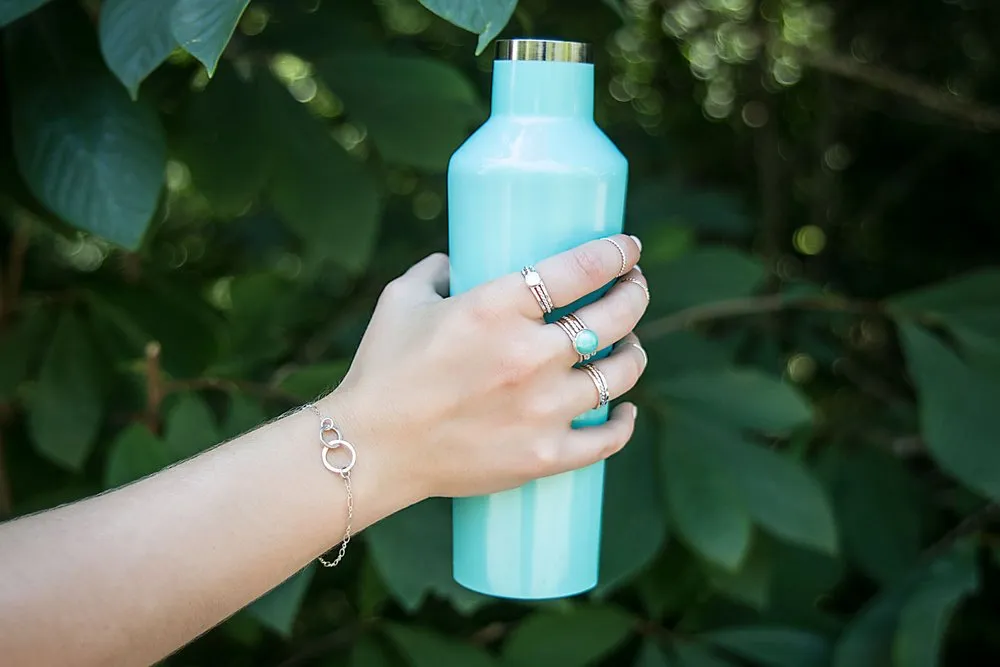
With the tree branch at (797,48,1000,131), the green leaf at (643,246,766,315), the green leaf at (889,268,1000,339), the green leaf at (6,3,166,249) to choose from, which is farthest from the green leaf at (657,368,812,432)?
the tree branch at (797,48,1000,131)

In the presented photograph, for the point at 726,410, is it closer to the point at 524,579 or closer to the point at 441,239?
the point at 524,579

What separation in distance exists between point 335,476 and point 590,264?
8.1 inches

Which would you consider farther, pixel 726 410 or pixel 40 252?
pixel 40 252

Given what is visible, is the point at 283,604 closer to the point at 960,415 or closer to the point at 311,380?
the point at 311,380

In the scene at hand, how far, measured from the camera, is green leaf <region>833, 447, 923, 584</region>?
1272mm

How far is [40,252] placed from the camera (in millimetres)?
1302

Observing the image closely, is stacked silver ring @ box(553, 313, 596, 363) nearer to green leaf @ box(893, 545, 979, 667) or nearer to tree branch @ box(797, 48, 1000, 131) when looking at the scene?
green leaf @ box(893, 545, 979, 667)

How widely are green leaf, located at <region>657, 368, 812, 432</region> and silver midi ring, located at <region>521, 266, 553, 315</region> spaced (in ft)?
1.45

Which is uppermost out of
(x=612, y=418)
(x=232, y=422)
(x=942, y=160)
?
(x=612, y=418)

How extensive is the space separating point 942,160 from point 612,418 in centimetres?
146

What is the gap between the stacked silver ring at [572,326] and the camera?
0.61m

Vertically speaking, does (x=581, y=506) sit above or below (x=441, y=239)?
above

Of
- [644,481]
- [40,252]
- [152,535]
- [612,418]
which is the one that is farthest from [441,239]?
[152,535]

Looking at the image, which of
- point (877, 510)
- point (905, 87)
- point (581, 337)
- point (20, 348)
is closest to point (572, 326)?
point (581, 337)
